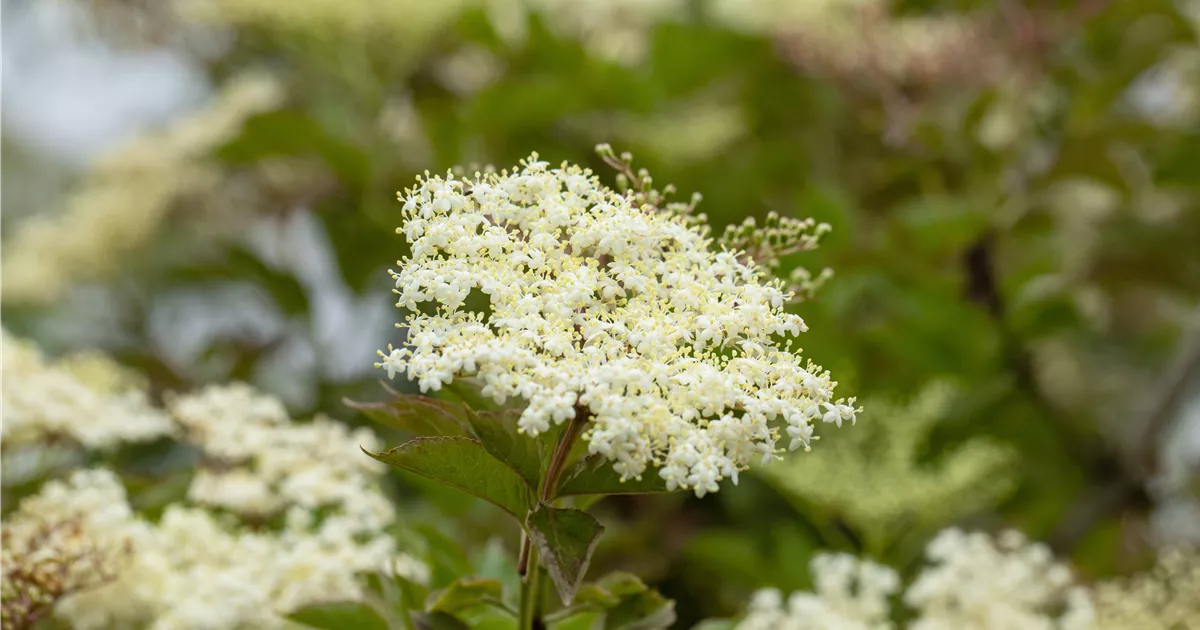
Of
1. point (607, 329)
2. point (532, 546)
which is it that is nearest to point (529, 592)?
point (532, 546)

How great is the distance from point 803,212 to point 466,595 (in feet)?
2.23

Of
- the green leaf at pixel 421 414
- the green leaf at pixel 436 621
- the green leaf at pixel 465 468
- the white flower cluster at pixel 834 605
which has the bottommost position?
the green leaf at pixel 436 621

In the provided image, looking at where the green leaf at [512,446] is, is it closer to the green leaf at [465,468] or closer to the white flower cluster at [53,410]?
the green leaf at [465,468]

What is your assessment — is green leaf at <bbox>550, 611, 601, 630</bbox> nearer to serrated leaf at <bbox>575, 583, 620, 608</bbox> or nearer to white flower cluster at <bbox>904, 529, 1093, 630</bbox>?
serrated leaf at <bbox>575, 583, 620, 608</bbox>

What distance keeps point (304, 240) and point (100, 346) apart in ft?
1.02

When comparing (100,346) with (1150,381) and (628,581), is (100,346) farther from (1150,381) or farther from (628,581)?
(1150,381)

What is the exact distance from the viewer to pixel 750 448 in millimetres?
406

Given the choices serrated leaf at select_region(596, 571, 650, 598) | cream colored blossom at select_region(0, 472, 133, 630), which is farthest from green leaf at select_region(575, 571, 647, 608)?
cream colored blossom at select_region(0, 472, 133, 630)

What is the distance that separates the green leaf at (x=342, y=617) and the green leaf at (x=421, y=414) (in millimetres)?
109

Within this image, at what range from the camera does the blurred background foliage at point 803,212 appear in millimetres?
1057

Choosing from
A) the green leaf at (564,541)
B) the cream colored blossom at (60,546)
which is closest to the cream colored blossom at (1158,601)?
the green leaf at (564,541)

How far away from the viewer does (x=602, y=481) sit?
43 centimetres

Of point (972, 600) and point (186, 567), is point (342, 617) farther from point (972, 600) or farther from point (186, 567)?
point (972, 600)

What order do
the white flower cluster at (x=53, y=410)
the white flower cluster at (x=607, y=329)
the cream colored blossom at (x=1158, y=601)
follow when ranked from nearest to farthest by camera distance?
the white flower cluster at (x=607, y=329) → the white flower cluster at (x=53, y=410) → the cream colored blossom at (x=1158, y=601)
